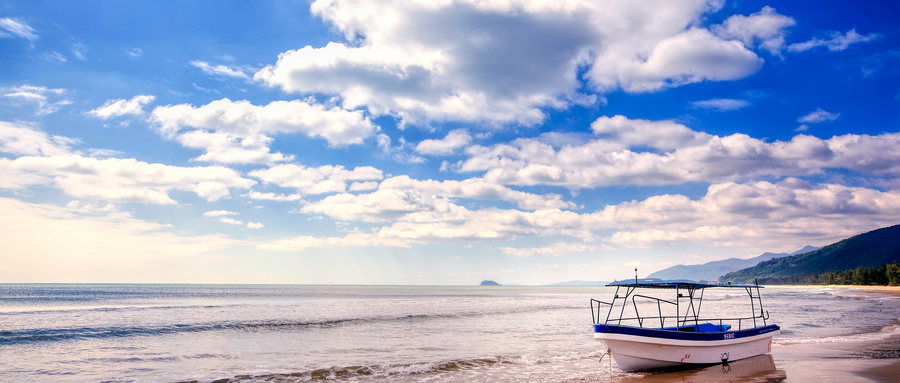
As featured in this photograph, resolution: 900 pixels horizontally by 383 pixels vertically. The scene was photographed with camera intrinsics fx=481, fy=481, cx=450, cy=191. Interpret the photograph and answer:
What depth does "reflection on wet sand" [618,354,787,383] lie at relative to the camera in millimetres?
17750

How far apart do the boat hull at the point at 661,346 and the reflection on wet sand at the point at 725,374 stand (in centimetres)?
31

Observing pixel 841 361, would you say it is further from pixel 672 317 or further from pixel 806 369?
pixel 672 317

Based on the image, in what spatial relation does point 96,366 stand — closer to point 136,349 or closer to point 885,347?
point 136,349

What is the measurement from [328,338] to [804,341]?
28958 millimetres

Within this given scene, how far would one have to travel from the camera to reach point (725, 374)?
61.7 ft

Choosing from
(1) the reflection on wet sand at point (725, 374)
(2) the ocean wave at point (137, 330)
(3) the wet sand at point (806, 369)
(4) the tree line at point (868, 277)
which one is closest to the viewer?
(3) the wet sand at point (806, 369)

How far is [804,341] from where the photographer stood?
28.5m

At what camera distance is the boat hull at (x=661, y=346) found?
60.0 feet

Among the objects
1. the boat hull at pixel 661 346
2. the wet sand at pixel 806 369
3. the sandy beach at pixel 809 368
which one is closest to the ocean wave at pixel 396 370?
the boat hull at pixel 661 346

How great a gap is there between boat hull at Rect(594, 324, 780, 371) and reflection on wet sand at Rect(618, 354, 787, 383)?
313 millimetres

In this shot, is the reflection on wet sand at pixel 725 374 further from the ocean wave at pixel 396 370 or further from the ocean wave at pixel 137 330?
the ocean wave at pixel 137 330

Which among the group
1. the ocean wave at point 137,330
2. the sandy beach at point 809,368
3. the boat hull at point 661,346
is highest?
the boat hull at point 661,346

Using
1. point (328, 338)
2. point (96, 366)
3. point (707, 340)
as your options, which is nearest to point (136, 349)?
point (96, 366)

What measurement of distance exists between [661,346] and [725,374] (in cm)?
274
